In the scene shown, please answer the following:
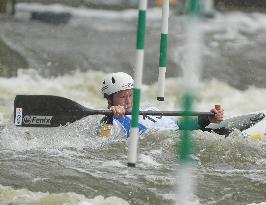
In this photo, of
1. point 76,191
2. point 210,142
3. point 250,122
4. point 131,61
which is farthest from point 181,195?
point 131,61

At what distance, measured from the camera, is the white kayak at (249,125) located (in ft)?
27.7

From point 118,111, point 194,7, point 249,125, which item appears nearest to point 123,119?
point 118,111

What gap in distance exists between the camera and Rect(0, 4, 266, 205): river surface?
6.57 metres

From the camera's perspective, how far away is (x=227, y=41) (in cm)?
1936

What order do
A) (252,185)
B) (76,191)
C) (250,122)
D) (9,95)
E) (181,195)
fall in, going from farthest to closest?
(9,95)
(250,122)
(252,185)
(76,191)
(181,195)

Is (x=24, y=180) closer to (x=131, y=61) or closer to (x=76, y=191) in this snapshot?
(x=76, y=191)

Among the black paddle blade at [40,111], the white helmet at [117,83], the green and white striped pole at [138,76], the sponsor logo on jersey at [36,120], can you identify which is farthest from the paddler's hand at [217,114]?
the green and white striped pole at [138,76]

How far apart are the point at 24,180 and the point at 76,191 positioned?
537 millimetres

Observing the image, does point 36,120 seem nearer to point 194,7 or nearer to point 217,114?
point 217,114

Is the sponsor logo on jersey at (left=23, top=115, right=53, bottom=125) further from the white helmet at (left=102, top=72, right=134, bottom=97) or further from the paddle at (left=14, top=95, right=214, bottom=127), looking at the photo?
the white helmet at (left=102, top=72, right=134, bottom=97)

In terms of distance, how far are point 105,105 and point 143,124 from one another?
3881 millimetres

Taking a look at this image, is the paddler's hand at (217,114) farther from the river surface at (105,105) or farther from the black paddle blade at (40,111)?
the black paddle blade at (40,111)

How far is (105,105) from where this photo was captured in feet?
40.3

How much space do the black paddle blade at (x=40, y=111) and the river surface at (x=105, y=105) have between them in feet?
1.16
